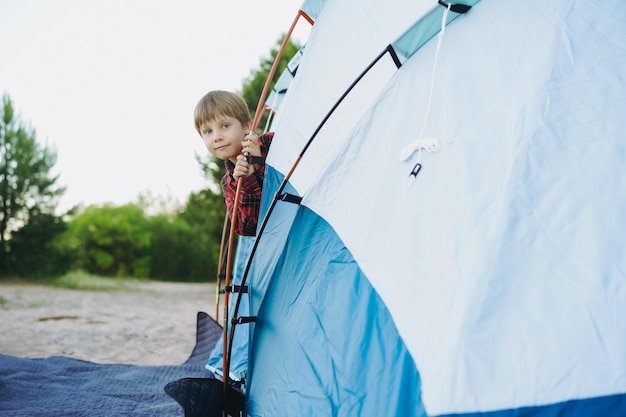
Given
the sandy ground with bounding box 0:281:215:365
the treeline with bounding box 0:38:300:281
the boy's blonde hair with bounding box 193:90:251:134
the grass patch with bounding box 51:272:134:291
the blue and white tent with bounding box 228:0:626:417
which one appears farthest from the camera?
the treeline with bounding box 0:38:300:281

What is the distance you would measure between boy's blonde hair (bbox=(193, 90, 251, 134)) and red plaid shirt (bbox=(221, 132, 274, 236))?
7.4 inches

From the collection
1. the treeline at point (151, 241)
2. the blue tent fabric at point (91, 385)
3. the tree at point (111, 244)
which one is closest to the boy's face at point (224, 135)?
the blue tent fabric at point (91, 385)

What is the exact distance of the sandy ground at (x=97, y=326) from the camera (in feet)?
13.3

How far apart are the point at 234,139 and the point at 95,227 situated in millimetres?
13901

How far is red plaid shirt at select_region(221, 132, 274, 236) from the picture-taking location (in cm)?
220

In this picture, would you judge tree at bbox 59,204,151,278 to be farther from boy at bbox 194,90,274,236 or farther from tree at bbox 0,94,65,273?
boy at bbox 194,90,274,236

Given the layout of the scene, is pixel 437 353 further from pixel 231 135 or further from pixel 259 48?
pixel 259 48

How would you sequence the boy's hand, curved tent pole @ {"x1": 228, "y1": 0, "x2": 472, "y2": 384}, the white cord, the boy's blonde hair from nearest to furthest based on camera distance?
the white cord
curved tent pole @ {"x1": 228, "y1": 0, "x2": 472, "y2": 384}
the boy's hand
the boy's blonde hair

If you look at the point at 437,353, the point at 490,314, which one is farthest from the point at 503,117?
the point at 437,353

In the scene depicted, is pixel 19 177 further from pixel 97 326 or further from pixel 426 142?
pixel 426 142

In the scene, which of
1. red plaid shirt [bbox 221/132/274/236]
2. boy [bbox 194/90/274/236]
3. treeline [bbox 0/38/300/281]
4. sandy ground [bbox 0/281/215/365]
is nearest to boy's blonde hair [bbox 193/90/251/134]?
boy [bbox 194/90/274/236]

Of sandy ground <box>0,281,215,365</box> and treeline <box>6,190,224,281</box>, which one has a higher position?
treeline <box>6,190,224,281</box>

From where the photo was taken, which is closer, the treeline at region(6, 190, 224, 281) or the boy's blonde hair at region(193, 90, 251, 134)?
the boy's blonde hair at region(193, 90, 251, 134)

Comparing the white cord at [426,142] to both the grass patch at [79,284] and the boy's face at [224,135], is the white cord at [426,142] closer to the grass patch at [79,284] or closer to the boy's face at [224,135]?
the boy's face at [224,135]
